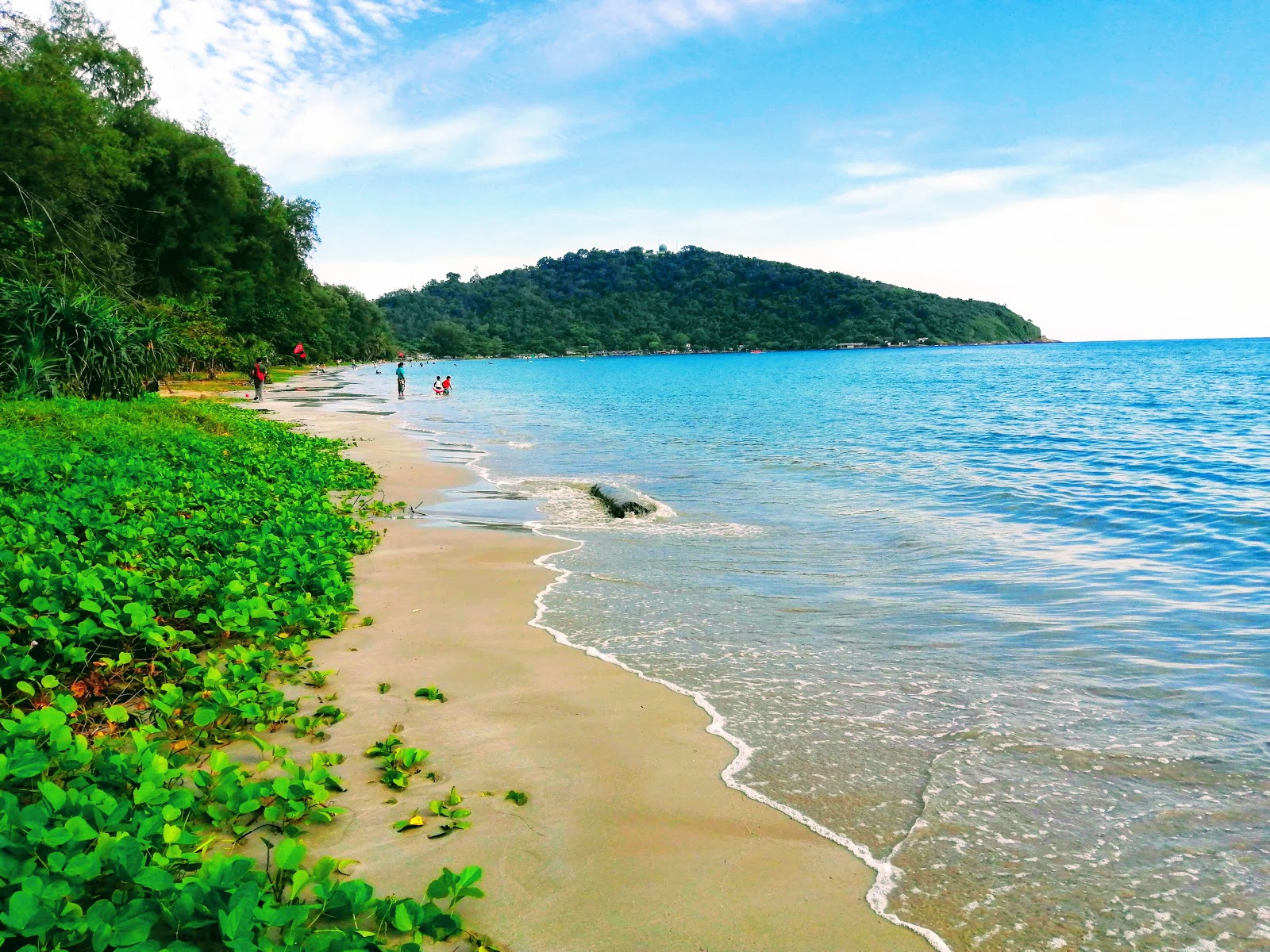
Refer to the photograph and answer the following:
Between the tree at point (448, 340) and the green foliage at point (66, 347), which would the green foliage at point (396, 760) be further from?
the tree at point (448, 340)

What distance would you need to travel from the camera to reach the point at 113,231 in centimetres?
2969

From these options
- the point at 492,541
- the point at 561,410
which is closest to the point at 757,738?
the point at 492,541

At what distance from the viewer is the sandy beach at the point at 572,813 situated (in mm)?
3199

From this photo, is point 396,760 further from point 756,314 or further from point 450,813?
point 756,314

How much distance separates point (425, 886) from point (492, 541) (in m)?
7.00

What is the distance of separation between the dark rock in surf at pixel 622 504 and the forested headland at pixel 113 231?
12031 millimetres

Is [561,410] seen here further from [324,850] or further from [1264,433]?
[324,850]

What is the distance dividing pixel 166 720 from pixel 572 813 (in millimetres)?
2191

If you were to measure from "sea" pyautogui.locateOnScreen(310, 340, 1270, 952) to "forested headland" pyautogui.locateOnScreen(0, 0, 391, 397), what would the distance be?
9.46 metres

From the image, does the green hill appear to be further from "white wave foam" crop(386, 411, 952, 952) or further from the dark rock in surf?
"white wave foam" crop(386, 411, 952, 952)

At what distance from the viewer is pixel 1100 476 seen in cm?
1658

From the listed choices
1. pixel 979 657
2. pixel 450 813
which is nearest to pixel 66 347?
pixel 450 813

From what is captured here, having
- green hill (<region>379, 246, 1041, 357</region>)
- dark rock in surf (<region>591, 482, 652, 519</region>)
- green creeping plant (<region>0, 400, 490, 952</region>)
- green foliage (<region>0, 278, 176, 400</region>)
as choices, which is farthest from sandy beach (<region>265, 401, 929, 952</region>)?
green hill (<region>379, 246, 1041, 357</region>)

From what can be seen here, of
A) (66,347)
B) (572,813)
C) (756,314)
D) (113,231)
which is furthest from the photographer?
(756,314)
